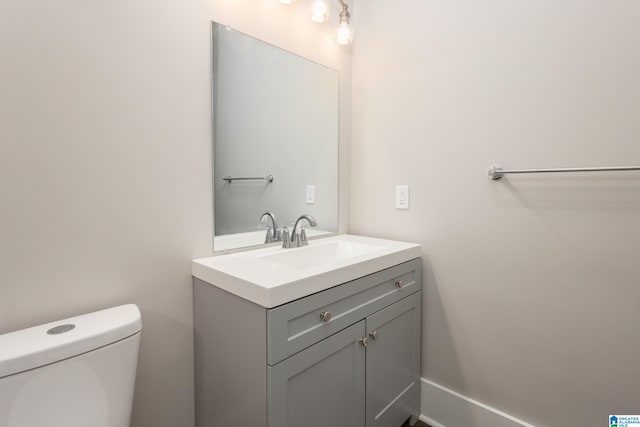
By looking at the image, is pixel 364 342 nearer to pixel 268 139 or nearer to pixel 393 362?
pixel 393 362

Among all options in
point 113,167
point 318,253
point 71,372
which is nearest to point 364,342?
point 318,253

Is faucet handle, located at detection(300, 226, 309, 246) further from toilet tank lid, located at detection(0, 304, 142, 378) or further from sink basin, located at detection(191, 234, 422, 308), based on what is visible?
toilet tank lid, located at detection(0, 304, 142, 378)

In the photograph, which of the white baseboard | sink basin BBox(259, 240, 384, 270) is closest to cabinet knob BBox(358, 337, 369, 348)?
sink basin BBox(259, 240, 384, 270)

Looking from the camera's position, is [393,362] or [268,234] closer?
[393,362]

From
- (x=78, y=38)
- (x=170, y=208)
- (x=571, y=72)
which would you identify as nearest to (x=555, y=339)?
(x=571, y=72)

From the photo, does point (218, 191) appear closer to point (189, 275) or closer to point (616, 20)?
point (189, 275)

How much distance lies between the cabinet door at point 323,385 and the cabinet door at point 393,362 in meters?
0.07

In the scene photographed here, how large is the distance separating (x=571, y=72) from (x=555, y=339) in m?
1.00

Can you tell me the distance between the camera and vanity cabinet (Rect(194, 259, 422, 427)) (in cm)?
93

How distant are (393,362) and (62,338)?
3.82 feet

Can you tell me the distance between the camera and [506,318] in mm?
1358

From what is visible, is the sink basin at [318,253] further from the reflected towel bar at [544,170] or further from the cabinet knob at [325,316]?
the reflected towel bar at [544,170]

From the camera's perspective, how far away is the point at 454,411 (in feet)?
4.91

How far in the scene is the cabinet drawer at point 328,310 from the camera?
3.01 feet
